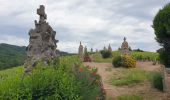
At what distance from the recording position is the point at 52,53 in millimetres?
19703

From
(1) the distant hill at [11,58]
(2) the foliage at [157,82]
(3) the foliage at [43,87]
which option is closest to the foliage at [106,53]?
(1) the distant hill at [11,58]

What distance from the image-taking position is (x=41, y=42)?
2025cm

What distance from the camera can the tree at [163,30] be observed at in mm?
27328

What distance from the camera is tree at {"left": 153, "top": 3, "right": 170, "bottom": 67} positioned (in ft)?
89.7

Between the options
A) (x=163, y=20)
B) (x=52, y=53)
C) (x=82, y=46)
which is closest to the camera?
(x=52, y=53)

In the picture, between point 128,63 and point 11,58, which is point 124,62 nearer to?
point 128,63

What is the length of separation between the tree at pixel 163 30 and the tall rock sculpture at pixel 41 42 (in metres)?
9.23

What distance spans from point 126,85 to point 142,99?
5015 mm

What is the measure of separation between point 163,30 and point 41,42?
10.1 metres

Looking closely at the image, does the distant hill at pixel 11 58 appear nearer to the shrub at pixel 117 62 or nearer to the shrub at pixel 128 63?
the shrub at pixel 117 62

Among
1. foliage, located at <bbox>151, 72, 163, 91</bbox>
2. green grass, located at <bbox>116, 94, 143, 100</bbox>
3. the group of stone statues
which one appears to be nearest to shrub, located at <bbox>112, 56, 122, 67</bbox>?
foliage, located at <bbox>151, 72, 163, 91</bbox>

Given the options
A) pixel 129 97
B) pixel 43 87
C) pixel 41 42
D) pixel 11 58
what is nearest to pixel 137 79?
pixel 129 97

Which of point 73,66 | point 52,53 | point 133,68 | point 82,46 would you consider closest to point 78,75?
point 73,66

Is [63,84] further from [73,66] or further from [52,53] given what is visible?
[52,53]
